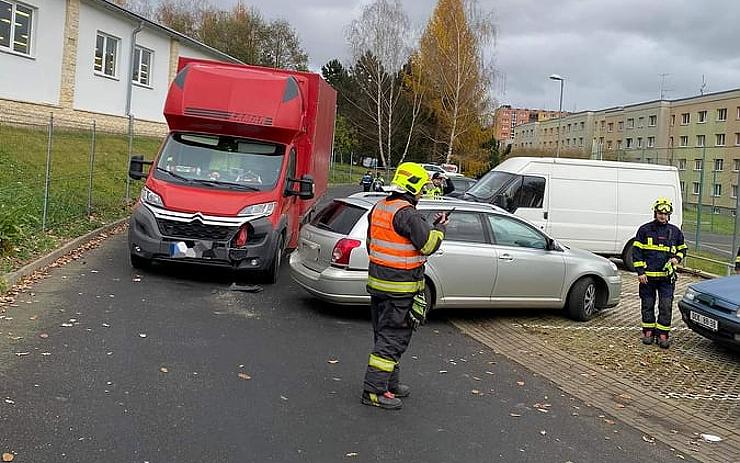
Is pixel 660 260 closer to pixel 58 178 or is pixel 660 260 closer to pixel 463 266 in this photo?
pixel 463 266

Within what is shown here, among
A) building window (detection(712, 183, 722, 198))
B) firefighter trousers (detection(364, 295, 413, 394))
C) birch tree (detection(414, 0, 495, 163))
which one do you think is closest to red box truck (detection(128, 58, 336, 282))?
firefighter trousers (detection(364, 295, 413, 394))

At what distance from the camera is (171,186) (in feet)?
33.9

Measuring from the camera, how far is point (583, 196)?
15.3 metres

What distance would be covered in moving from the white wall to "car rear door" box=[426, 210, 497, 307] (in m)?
17.1

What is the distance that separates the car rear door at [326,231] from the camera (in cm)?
871

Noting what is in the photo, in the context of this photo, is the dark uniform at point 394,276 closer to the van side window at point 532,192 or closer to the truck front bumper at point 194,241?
the truck front bumper at point 194,241

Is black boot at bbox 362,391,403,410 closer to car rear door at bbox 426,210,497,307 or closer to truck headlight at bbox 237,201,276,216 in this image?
car rear door at bbox 426,210,497,307

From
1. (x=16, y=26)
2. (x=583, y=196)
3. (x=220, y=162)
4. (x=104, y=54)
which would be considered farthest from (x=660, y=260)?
(x=104, y=54)

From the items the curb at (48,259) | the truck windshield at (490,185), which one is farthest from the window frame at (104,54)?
the truck windshield at (490,185)

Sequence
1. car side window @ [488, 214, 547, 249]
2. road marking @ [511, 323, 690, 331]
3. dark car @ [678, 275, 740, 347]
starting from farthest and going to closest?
road marking @ [511, 323, 690, 331] < car side window @ [488, 214, 547, 249] < dark car @ [678, 275, 740, 347]

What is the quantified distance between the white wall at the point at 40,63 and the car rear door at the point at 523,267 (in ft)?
57.0

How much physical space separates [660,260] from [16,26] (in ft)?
67.6

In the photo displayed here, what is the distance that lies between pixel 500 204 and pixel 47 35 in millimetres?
16616

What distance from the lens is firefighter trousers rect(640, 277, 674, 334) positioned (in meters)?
8.70
